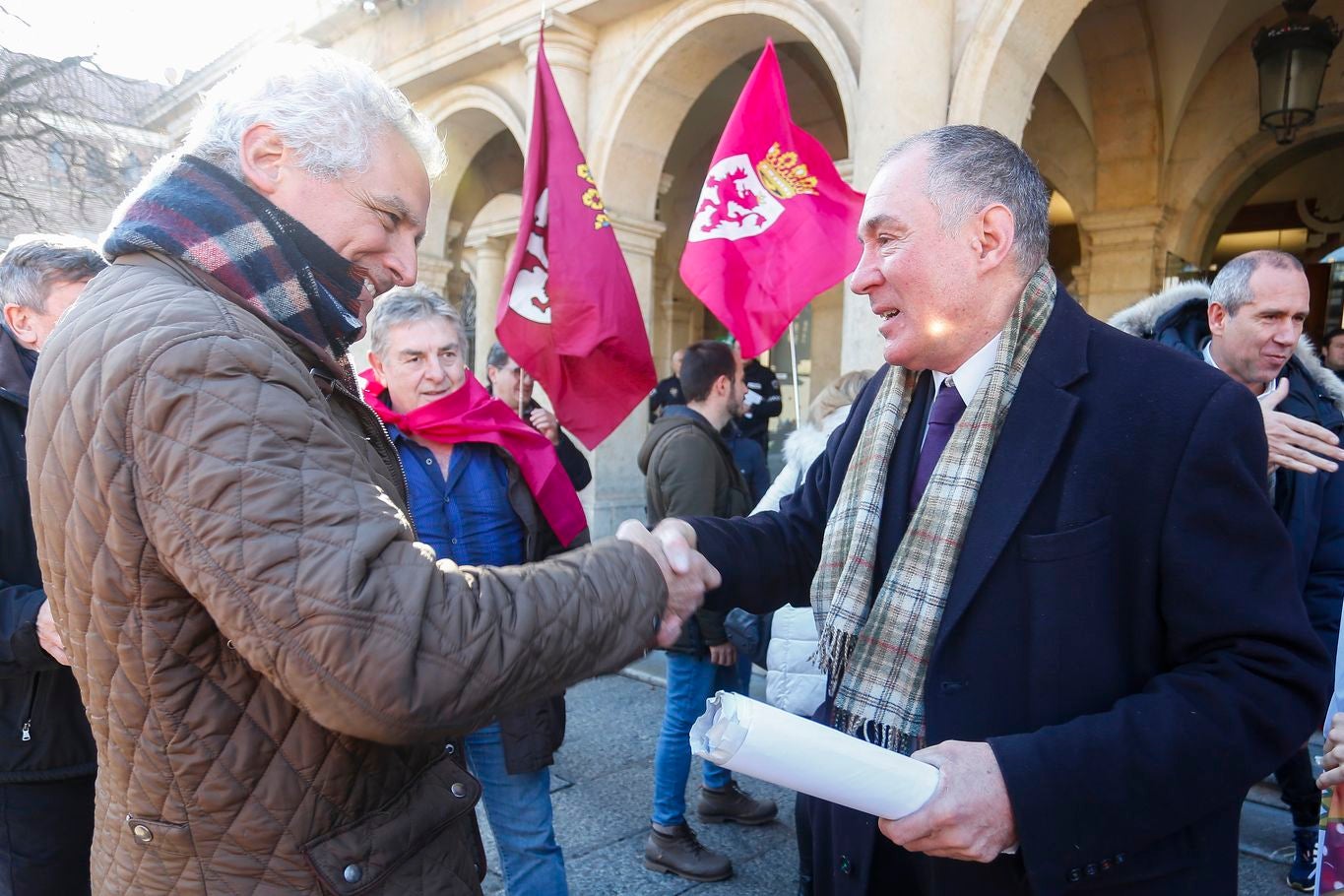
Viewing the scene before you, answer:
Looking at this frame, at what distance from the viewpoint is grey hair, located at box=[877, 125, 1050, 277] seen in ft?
5.24

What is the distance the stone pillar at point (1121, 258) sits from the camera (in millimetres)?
7262

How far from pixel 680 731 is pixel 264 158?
2898mm

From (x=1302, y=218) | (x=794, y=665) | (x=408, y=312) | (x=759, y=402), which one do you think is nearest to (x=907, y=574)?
(x=794, y=665)

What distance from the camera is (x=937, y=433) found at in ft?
5.58

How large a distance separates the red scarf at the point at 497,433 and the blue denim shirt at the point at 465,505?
0.17 feet

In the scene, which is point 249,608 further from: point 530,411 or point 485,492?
point 530,411

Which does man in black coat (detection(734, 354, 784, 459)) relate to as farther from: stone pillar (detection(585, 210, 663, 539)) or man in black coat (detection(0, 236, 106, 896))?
man in black coat (detection(0, 236, 106, 896))

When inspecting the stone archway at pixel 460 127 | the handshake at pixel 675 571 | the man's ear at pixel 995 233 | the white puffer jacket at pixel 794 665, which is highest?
the stone archway at pixel 460 127

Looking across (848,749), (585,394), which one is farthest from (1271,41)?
(848,749)

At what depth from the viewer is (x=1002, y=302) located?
5.33 feet

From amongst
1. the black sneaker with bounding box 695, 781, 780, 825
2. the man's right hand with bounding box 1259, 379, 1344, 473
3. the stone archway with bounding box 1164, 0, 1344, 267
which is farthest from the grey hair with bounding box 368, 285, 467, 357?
the stone archway with bounding box 1164, 0, 1344, 267

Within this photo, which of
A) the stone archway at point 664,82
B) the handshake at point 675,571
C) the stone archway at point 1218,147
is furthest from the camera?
the stone archway at point 1218,147

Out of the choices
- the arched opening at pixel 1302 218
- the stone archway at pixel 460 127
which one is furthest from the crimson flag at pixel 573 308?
the arched opening at pixel 1302 218

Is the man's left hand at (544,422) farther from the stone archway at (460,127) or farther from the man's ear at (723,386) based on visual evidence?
the stone archway at (460,127)
